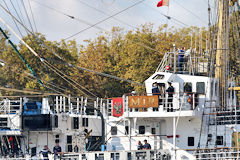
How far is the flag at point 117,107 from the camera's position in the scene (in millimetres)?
30514

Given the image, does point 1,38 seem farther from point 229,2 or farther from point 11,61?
→ point 229,2

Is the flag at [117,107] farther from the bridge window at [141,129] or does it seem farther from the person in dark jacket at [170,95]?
the person in dark jacket at [170,95]

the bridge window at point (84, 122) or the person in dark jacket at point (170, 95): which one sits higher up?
the person in dark jacket at point (170, 95)

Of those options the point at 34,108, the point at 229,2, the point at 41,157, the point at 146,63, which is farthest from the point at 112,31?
the point at 41,157

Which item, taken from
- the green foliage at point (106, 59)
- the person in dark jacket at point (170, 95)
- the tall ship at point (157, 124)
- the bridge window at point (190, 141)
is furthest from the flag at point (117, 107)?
the green foliage at point (106, 59)

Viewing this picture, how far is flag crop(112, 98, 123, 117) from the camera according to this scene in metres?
30.5

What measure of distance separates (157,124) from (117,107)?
2.56 m

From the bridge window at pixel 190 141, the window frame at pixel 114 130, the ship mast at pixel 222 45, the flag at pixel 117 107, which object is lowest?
the bridge window at pixel 190 141

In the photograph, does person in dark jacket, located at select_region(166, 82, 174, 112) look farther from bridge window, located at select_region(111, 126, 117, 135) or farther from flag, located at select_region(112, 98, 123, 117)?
bridge window, located at select_region(111, 126, 117, 135)

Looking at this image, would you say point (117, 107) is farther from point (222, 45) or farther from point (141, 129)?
point (222, 45)

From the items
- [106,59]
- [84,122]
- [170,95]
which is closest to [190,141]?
[170,95]

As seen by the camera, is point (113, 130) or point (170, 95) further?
point (113, 130)

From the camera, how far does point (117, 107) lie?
30828 mm

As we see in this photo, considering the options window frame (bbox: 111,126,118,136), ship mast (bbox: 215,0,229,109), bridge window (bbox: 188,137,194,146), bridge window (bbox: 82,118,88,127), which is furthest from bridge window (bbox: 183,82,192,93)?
bridge window (bbox: 82,118,88,127)
